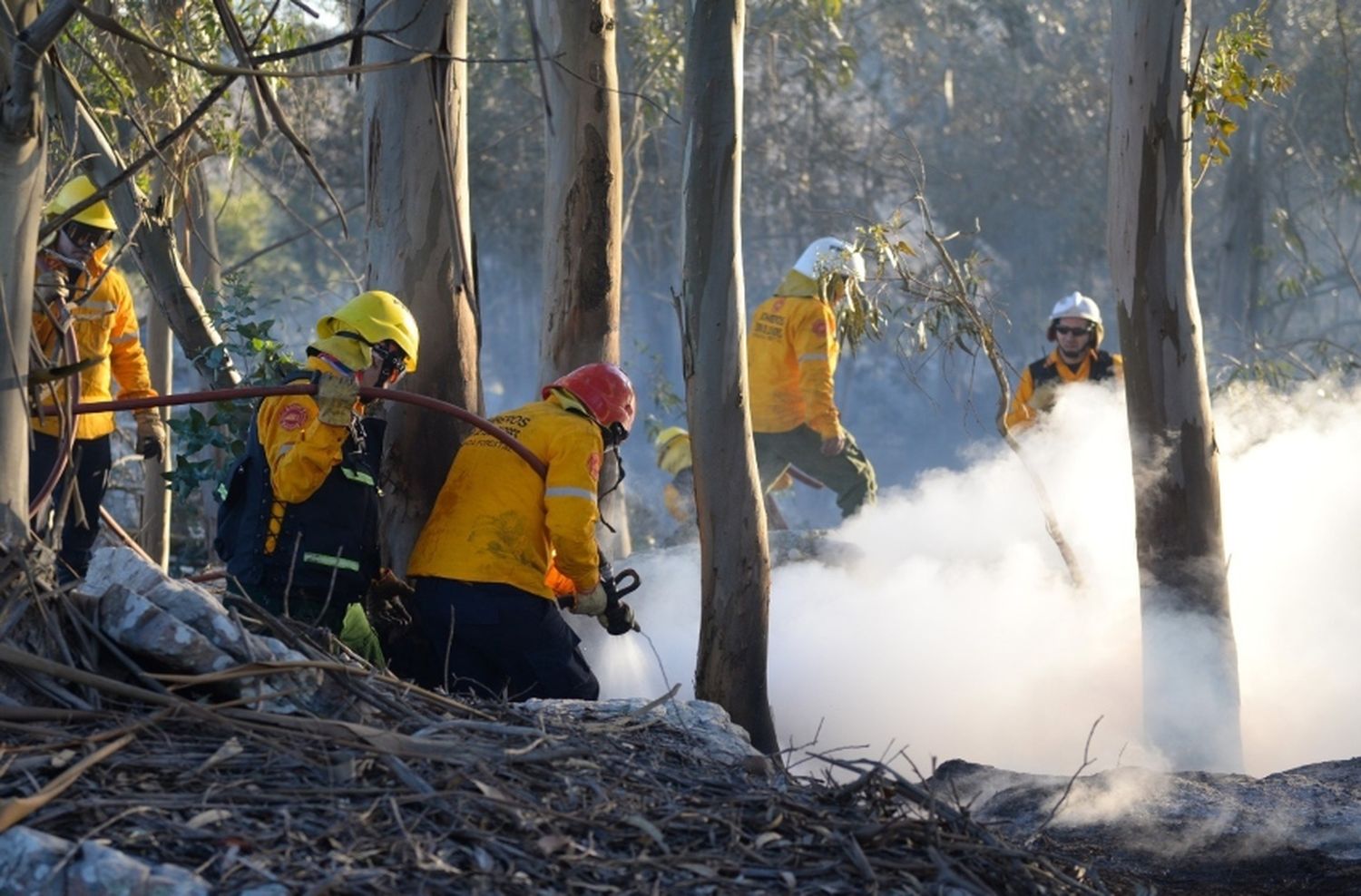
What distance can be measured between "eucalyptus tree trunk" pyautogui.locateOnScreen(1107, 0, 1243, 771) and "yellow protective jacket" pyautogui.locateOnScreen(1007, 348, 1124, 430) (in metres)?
3.34

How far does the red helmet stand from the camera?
6.08 m

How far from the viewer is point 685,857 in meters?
3.48

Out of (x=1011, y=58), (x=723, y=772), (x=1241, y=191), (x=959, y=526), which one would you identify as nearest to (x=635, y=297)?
(x=1011, y=58)

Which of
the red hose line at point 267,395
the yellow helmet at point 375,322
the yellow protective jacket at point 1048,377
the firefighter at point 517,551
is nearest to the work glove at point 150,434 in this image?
the firefighter at point 517,551

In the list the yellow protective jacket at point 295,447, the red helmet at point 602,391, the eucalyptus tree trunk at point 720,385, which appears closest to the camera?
the yellow protective jacket at point 295,447

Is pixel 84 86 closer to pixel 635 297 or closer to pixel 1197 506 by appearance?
pixel 1197 506

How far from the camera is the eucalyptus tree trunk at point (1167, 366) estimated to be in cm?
694

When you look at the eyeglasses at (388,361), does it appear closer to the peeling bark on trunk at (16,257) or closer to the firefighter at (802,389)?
the peeling bark on trunk at (16,257)

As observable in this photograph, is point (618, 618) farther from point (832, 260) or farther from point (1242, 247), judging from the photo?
point (1242, 247)

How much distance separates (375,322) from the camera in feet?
18.4

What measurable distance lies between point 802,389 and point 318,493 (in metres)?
5.14

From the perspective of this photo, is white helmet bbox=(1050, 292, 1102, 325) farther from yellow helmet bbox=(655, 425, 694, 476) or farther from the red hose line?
the red hose line

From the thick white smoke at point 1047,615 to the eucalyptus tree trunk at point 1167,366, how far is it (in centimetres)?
52

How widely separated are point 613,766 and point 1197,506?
3814 mm
